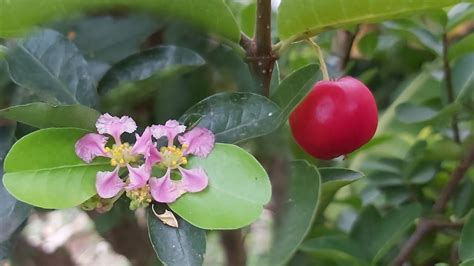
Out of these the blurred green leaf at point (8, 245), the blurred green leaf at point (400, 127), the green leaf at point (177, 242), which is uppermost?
the green leaf at point (177, 242)

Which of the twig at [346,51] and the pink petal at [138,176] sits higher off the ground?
the pink petal at [138,176]

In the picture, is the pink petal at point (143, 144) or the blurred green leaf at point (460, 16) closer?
the pink petal at point (143, 144)

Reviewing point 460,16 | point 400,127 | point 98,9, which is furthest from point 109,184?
point 400,127

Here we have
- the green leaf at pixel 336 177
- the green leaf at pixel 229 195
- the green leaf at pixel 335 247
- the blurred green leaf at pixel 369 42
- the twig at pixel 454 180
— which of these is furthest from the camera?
the blurred green leaf at pixel 369 42

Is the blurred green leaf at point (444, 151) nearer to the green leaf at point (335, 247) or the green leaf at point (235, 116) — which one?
the green leaf at point (335, 247)

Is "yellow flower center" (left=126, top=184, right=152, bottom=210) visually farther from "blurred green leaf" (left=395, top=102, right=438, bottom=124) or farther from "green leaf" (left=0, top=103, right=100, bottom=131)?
"blurred green leaf" (left=395, top=102, right=438, bottom=124)

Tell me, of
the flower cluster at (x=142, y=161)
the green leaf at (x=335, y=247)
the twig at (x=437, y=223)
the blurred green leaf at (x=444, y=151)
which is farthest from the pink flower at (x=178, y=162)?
the blurred green leaf at (x=444, y=151)

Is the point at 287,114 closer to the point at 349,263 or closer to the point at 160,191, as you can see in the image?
the point at 160,191

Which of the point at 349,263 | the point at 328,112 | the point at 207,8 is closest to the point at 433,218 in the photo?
the point at 349,263

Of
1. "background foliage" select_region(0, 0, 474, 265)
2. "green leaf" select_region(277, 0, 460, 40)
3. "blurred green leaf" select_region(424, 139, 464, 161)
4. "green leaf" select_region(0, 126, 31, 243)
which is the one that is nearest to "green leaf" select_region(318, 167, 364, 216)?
"background foliage" select_region(0, 0, 474, 265)
